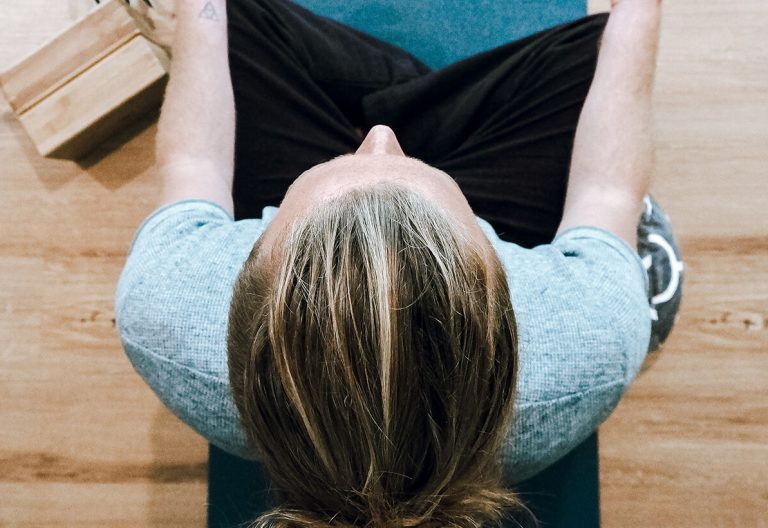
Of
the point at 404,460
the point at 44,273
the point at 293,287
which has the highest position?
the point at 293,287

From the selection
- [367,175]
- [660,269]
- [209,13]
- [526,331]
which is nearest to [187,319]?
[367,175]

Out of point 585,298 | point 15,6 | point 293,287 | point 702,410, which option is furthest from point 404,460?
point 15,6

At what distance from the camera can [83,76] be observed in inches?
41.3

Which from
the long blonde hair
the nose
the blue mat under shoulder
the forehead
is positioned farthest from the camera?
the blue mat under shoulder

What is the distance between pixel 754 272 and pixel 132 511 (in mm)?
1221

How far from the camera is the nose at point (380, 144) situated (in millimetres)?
717

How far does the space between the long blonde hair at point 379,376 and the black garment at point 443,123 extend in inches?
14.4

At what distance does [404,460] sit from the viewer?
48 cm

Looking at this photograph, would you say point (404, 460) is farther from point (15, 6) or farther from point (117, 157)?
point (15, 6)

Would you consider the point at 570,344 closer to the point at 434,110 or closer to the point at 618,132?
the point at 618,132

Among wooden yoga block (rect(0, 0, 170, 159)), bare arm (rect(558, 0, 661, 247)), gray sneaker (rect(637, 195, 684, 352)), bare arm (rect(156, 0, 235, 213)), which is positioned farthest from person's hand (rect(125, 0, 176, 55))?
gray sneaker (rect(637, 195, 684, 352))

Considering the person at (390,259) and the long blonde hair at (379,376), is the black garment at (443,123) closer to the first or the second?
the person at (390,259)

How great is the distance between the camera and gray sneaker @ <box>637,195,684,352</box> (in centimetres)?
83

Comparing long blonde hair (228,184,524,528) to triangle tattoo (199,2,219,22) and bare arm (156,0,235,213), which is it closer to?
bare arm (156,0,235,213)
